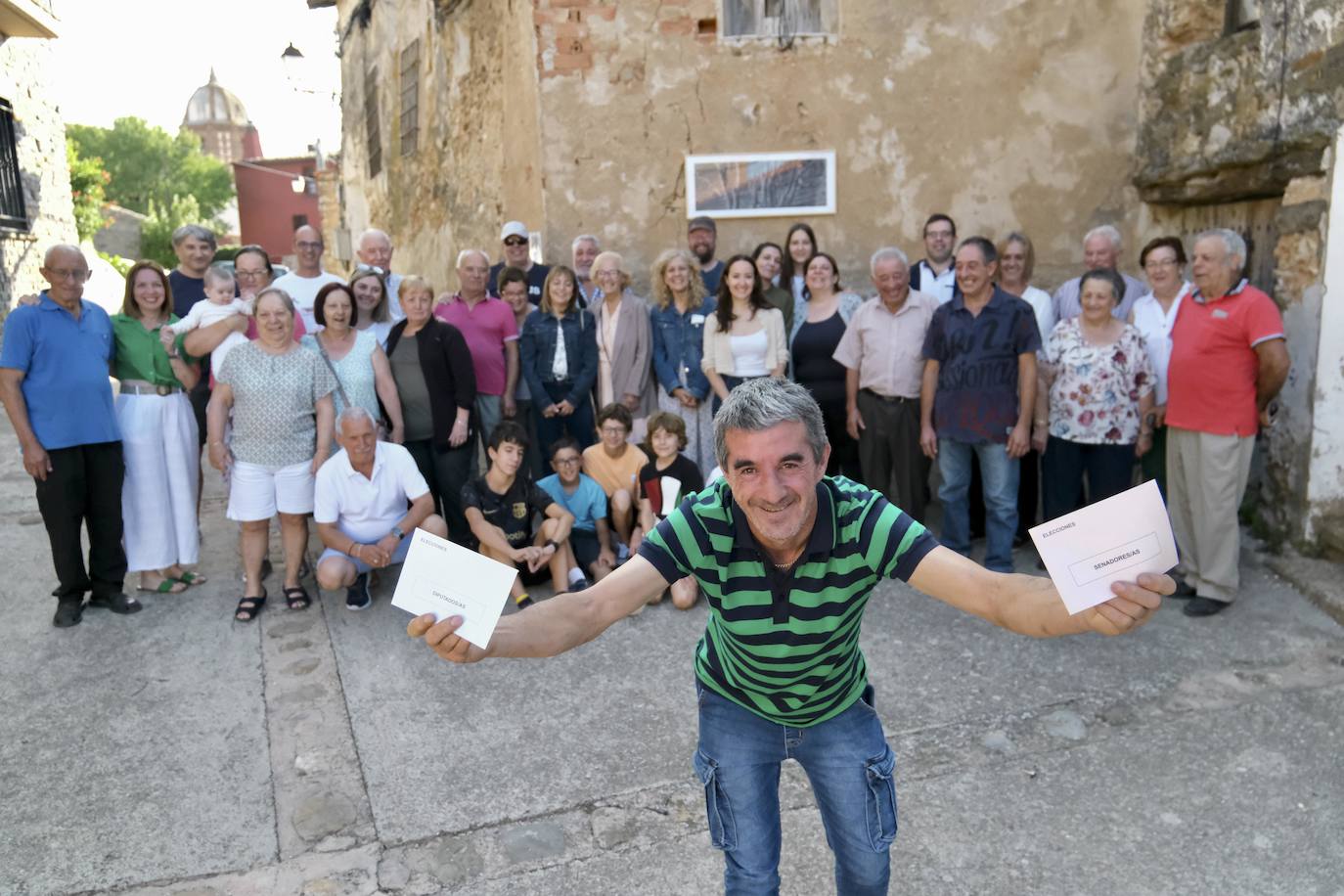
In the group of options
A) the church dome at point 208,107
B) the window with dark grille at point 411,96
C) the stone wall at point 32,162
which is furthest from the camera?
the church dome at point 208,107

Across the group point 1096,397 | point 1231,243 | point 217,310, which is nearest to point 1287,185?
point 1231,243

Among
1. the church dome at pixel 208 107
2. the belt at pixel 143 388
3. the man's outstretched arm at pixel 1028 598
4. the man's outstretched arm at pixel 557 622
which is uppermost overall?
the church dome at pixel 208 107

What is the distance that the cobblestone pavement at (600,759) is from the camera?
3078 millimetres

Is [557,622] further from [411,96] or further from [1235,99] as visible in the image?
[411,96]

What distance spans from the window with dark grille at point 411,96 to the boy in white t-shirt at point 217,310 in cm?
509

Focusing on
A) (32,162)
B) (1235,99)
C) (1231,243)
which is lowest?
(1231,243)

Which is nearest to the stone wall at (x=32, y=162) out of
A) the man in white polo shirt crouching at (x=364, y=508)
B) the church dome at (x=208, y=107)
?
the man in white polo shirt crouching at (x=364, y=508)

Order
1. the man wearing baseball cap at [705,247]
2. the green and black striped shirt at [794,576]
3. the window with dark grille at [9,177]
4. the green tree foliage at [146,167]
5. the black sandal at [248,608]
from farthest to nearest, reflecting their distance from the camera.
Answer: the green tree foliage at [146,167]
the window with dark grille at [9,177]
the man wearing baseball cap at [705,247]
the black sandal at [248,608]
the green and black striped shirt at [794,576]

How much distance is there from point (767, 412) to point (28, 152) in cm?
1312

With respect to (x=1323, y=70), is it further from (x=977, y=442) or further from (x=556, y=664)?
(x=556, y=664)

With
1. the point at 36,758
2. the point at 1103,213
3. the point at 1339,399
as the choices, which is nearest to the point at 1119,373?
the point at 1339,399

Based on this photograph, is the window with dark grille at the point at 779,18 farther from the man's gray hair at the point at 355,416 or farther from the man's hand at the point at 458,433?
the man's gray hair at the point at 355,416

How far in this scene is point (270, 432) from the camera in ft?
16.8

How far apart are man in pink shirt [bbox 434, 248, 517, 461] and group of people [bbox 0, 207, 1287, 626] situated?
0.05 ft
